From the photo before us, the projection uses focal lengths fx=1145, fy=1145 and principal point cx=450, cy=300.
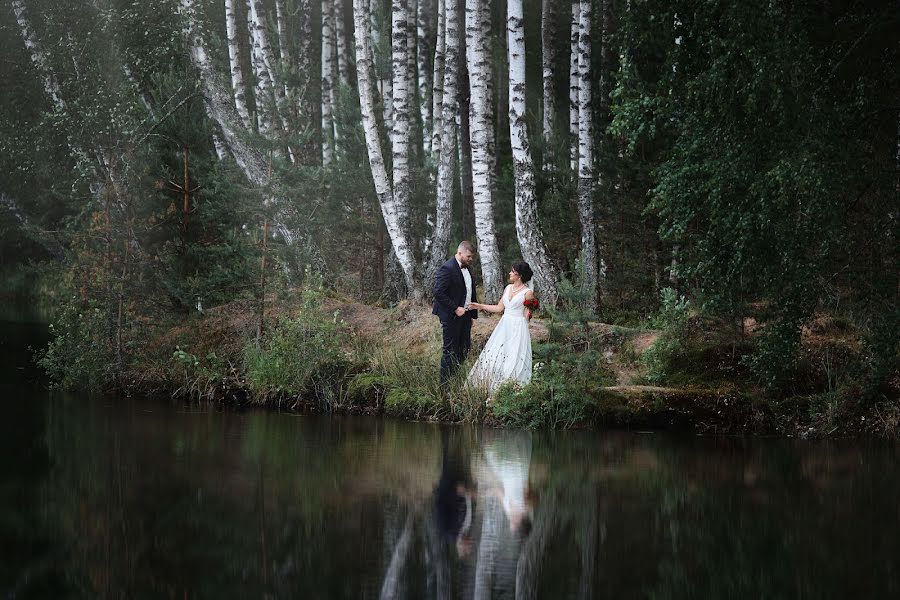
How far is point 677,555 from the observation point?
7.57 meters

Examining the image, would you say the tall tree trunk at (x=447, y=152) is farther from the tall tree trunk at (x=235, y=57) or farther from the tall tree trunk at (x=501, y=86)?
the tall tree trunk at (x=501, y=86)

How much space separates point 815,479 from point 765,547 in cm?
338

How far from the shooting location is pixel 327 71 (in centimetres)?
3328

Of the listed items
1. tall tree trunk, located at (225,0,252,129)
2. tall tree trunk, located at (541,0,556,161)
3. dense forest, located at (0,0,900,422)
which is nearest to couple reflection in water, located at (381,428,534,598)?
dense forest, located at (0,0,900,422)

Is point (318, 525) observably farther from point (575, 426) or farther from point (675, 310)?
point (675, 310)

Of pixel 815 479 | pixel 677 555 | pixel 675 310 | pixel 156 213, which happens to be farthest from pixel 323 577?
pixel 156 213

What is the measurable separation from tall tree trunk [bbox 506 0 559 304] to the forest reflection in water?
21.1 ft

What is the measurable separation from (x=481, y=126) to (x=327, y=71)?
14.8m

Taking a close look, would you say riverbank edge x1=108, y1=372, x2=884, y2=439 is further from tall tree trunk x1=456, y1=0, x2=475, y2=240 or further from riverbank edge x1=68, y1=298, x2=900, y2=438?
tall tree trunk x1=456, y1=0, x2=475, y2=240

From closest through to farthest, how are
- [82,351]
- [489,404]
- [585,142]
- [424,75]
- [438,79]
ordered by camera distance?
1. [489,404]
2. [82,351]
3. [585,142]
4. [438,79]
5. [424,75]

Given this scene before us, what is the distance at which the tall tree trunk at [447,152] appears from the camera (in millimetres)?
20922

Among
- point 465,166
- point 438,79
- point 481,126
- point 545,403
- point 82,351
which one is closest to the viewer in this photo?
point 545,403

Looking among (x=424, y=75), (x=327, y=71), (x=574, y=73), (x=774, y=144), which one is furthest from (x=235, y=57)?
(x=774, y=144)

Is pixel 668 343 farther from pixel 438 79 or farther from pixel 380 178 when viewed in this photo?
pixel 438 79
